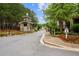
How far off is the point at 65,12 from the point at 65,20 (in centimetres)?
132

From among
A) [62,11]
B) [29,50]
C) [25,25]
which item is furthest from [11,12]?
[29,50]

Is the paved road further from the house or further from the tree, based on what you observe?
the tree

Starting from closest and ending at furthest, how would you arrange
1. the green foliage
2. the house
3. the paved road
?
the paved road
the green foliage
the house

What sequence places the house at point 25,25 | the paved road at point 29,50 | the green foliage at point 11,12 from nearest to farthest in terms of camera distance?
the paved road at point 29,50, the green foliage at point 11,12, the house at point 25,25

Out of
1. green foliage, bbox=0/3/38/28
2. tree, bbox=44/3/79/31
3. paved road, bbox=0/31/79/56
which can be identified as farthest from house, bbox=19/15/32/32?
paved road, bbox=0/31/79/56

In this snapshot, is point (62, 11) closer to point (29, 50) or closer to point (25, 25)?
point (25, 25)

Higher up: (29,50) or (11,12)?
(11,12)

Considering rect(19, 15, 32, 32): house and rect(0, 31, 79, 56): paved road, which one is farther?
rect(19, 15, 32, 32): house

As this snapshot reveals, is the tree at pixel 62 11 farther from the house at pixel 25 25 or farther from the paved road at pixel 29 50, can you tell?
the paved road at pixel 29 50

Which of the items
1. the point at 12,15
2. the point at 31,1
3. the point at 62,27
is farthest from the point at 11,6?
the point at 62,27

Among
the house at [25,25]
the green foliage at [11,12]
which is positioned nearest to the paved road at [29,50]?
the green foliage at [11,12]

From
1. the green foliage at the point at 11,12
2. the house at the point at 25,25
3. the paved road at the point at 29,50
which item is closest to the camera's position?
Answer: the paved road at the point at 29,50

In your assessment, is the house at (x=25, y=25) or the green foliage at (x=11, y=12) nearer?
the green foliage at (x=11, y=12)

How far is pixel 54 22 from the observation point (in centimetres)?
2277
